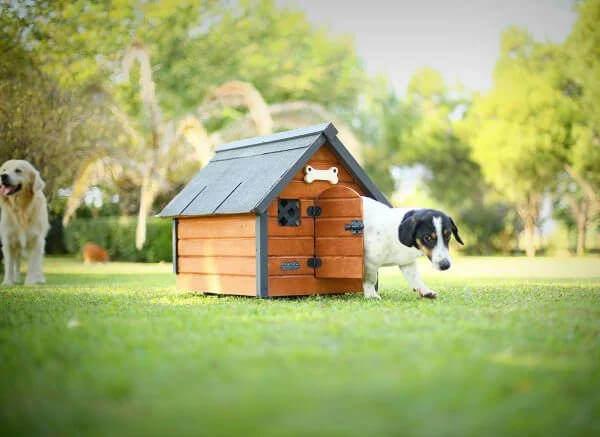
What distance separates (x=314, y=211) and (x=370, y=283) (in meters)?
1.04

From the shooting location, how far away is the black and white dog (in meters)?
6.75

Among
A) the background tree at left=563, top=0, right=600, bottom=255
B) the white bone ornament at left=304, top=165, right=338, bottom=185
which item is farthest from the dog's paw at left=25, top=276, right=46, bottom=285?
the background tree at left=563, top=0, right=600, bottom=255

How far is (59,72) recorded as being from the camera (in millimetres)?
16125

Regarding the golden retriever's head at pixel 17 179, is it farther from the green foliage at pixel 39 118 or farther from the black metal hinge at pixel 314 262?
the black metal hinge at pixel 314 262

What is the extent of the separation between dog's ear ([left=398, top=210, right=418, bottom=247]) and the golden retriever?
565 cm

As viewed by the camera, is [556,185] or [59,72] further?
[556,185]

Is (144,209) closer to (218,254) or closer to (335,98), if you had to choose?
(218,254)

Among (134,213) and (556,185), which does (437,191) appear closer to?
(556,185)

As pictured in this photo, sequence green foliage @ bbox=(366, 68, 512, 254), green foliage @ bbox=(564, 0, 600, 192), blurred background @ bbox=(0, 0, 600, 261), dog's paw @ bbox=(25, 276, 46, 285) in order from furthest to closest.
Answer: green foliage @ bbox=(366, 68, 512, 254) < green foliage @ bbox=(564, 0, 600, 192) < blurred background @ bbox=(0, 0, 600, 261) < dog's paw @ bbox=(25, 276, 46, 285)

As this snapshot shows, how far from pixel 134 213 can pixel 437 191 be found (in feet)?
48.4

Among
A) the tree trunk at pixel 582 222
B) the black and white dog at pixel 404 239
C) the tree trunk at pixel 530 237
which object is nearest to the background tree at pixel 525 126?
the tree trunk at pixel 530 237

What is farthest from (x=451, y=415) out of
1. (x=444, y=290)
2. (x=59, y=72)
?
(x=59, y=72)

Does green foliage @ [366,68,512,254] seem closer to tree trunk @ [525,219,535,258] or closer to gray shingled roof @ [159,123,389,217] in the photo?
tree trunk @ [525,219,535,258]

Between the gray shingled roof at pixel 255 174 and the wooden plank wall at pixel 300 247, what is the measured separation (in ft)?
0.76
